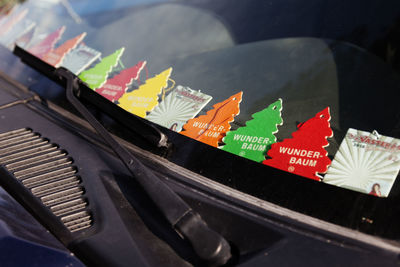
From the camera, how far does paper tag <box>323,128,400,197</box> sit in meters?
1.17

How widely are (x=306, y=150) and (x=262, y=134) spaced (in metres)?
0.14

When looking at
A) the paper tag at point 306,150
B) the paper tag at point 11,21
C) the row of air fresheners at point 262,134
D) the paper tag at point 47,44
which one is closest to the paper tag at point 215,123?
the row of air fresheners at point 262,134

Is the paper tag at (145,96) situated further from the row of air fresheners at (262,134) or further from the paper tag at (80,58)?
the paper tag at (80,58)

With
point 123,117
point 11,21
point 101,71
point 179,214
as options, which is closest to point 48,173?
point 123,117

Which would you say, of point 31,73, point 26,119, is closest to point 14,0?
point 31,73

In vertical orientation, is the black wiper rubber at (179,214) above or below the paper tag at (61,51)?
below

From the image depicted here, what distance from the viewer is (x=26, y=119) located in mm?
1586

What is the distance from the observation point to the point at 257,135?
4.50ft

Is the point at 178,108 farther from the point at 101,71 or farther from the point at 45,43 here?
the point at 45,43

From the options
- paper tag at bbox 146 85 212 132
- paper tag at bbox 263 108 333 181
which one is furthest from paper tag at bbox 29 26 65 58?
paper tag at bbox 263 108 333 181

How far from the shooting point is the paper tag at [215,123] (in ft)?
4.64

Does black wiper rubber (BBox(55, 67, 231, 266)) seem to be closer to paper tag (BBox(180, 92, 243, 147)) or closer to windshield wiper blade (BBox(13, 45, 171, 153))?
windshield wiper blade (BBox(13, 45, 171, 153))

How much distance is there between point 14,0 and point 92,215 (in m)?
3.74

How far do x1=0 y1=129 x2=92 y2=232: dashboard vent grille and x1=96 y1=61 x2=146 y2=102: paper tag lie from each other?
0.32 metres
